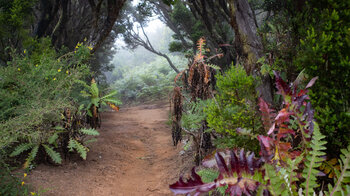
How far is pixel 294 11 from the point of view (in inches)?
101

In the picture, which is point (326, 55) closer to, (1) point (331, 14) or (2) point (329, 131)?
(1) point (331, 14)

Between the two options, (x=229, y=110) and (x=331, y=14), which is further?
(x=229, y=110)

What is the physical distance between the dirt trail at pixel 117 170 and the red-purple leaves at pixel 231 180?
1.78 meters

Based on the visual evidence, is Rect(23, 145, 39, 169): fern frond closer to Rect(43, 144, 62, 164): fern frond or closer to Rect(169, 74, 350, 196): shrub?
Rect(43, 144, 62, 164): fern frond

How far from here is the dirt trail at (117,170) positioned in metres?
A: 3.38

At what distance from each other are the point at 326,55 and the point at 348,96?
1.16ft

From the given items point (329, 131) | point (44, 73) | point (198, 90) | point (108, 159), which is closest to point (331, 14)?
point (329, 131)

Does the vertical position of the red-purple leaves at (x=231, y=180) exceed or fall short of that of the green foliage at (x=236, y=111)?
it falls short

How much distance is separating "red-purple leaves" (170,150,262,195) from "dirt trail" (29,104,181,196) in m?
1.78

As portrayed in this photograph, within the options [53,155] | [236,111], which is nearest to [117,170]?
[53,155]

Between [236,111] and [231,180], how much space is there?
1054 millimetres

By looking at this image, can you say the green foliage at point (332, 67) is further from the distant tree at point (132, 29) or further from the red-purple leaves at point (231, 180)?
the distant tree at point (132, 29)


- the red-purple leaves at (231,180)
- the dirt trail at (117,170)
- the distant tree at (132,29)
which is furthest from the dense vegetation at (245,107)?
the distant tree at (132,29)

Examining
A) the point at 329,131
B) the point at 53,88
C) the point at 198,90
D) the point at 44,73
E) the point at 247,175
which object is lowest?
the point at 247,175
